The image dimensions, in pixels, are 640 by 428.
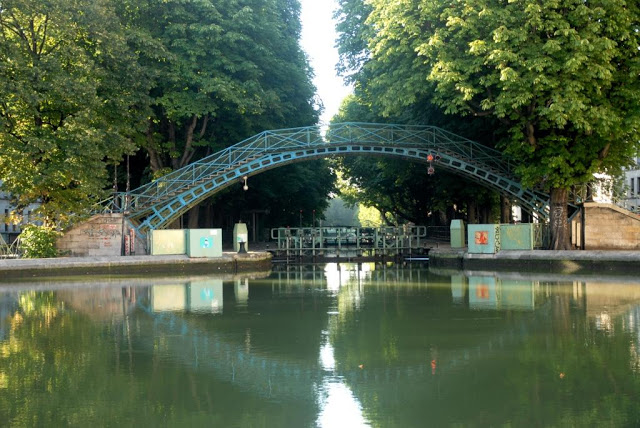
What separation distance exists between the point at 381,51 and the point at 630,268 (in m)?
13.5

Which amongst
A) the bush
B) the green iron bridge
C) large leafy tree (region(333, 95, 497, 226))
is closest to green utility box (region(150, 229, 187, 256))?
the green iron bridge

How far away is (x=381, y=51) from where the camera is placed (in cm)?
3256

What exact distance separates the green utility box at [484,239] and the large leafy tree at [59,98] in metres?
15.5

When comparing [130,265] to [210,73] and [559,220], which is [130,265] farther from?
[559,220]

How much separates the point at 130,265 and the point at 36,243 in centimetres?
390

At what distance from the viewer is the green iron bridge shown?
34812 millimetres

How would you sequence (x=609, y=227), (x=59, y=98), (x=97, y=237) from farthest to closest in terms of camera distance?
(x=609, y=227)
(x=97, y=237)
(x=59, y=98)

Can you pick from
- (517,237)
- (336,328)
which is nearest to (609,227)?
(517,237)

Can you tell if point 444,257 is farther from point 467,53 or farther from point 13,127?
point 13,127

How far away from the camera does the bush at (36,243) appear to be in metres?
29.8

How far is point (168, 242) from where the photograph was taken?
105ft

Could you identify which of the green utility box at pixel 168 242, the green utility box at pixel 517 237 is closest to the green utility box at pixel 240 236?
the green utility box at pixel 168 242

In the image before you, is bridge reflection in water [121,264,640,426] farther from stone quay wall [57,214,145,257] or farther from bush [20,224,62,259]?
stone quay wall [57,214,145,257]

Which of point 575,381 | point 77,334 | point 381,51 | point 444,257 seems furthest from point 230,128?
point 575,381
